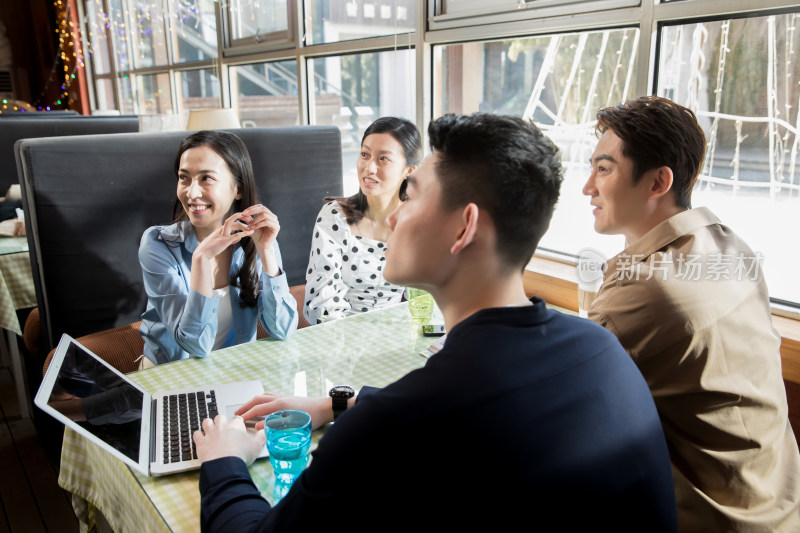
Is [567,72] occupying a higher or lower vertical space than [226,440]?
higher

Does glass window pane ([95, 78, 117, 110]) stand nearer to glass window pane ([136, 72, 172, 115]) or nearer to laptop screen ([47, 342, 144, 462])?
glass window pane ([136, 72, 172, 115])

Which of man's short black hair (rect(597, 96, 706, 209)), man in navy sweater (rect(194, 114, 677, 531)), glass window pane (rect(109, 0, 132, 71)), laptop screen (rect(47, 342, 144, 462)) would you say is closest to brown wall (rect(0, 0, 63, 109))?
glass window pane (rect(109, 0, 132, 71))

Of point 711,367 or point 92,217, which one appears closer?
point 711,367

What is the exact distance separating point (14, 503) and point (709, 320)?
224cm

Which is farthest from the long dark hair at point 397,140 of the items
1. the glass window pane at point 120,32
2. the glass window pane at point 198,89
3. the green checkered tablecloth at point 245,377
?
the glass window pane at point 120,32

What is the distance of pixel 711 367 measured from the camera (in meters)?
1.03

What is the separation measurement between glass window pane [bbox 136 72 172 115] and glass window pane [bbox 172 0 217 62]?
1.76 feet

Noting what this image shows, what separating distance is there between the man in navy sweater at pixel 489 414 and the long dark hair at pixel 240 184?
1.07 metres

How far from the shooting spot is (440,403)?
0.64 m

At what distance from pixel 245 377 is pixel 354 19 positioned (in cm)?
242

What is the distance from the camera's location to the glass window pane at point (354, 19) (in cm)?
285

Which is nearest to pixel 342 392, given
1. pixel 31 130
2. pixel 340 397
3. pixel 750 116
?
pixel 340 397

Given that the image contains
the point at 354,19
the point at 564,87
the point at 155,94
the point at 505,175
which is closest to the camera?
the point at 505,175

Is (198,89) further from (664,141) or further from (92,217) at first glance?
(664,141)
